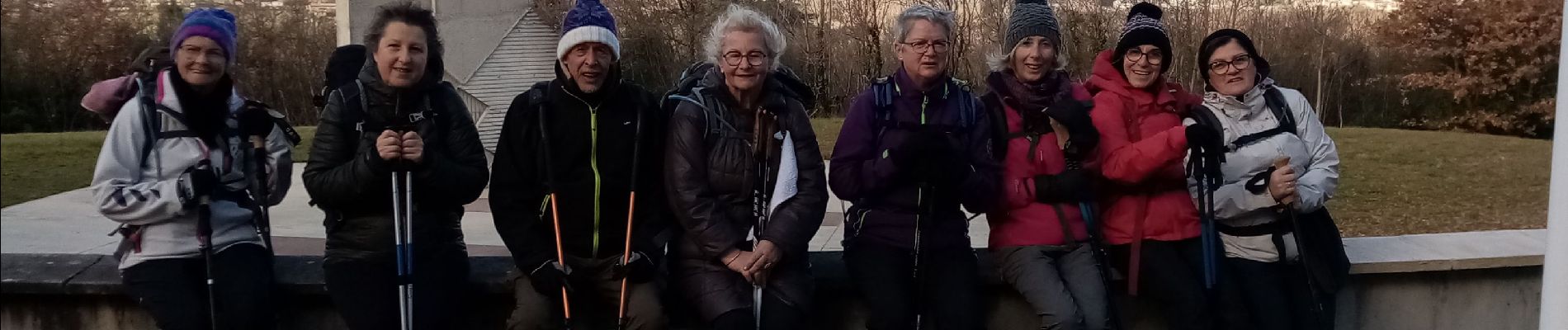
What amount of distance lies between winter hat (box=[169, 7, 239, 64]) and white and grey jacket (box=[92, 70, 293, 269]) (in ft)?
0.43

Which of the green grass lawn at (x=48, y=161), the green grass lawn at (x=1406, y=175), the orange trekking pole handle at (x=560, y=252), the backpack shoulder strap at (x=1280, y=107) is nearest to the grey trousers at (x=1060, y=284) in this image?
the backpack shoulder strap at (x=1280, y=107)

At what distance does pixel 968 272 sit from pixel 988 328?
1.31 ft

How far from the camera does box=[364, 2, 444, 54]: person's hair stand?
366 centimetres

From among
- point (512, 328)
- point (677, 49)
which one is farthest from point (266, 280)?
point (677, 49)

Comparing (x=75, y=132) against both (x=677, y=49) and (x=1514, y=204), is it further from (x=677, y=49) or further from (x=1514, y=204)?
(x=1514, y=204)

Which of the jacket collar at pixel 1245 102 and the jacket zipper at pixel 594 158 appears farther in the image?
the jacket collar at pixel 1245 102

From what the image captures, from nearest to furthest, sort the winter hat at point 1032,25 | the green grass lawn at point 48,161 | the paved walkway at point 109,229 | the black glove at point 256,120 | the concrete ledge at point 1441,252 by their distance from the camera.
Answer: the black glove at point 256,120 < the winter hat at point 1032,25 < the concrete ledge at point 1441,252 < the paved walkway at point 109,229 < the green grass lawn at point 48,161

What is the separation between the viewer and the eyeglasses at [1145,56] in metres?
3.93

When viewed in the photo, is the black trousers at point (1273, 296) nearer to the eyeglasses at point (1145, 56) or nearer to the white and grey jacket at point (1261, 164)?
the white and grey jacket at point (1261, 164)

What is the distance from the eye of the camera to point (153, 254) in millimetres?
3727

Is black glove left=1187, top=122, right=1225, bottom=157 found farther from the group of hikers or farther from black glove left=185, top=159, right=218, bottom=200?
black glove left=185, top=159, right=218, bottom=200

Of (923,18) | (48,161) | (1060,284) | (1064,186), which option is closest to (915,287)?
(1060,284)

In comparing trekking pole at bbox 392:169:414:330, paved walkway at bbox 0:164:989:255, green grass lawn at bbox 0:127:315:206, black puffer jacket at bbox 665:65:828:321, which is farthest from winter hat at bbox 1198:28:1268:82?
green grass lawn at bbox 0:127:315:206

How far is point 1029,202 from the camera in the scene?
12.9ft
